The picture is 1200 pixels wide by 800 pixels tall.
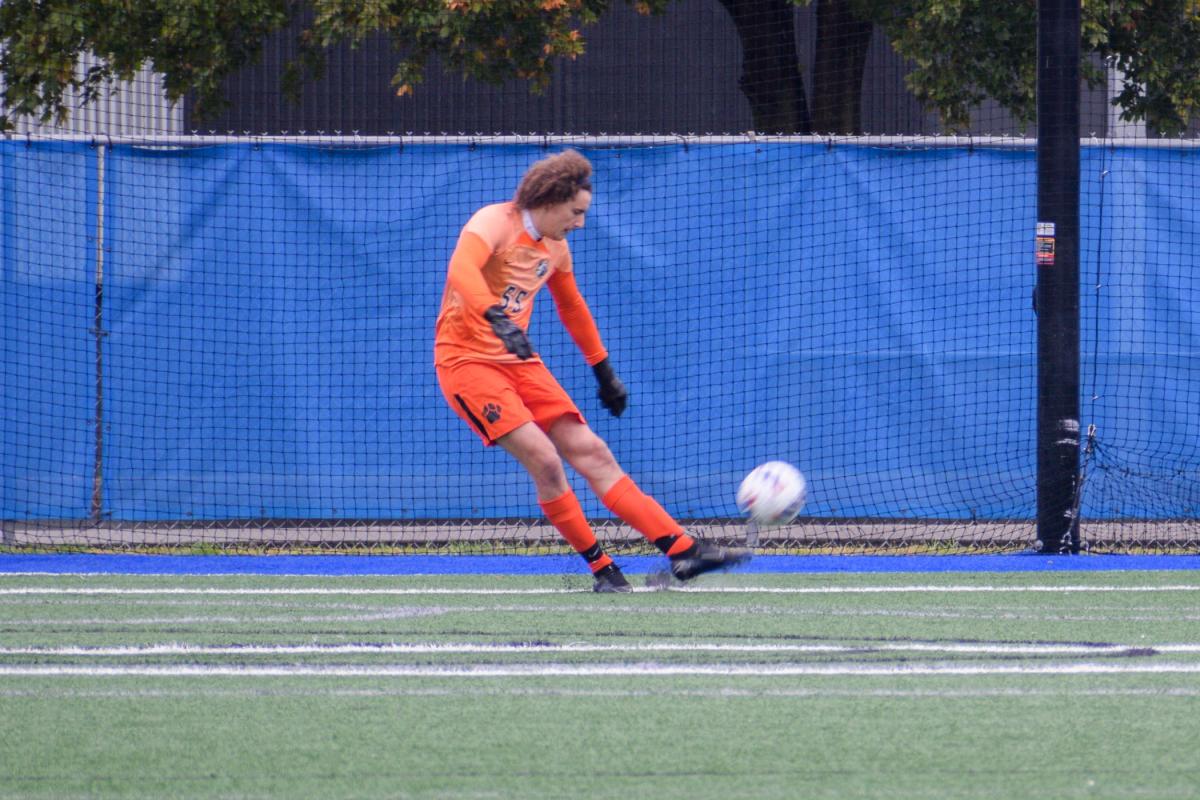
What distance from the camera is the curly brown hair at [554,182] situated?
719 cm

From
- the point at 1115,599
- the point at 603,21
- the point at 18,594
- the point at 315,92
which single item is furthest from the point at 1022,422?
the point at 315,92

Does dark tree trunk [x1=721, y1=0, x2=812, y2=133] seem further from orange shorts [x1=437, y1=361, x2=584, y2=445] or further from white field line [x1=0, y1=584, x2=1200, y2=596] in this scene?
orange shorts [x1=437, y1=361, x2=584, y2=445]

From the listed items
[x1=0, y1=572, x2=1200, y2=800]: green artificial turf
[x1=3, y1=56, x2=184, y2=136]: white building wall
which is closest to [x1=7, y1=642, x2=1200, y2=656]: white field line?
[x1=0, y1=572, x2=1200, y2=800]: green artificial turf

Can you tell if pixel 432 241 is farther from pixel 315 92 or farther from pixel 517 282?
pixel 315 92

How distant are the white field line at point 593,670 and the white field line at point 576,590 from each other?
6.78ft

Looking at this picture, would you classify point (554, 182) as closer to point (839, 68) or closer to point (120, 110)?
point (839, 68)

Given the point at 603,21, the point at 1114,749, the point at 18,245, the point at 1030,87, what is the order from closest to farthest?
1. the point at 1114,749
2. the point at 18,245
3. the point at 1030,87
4. the point at 603,21

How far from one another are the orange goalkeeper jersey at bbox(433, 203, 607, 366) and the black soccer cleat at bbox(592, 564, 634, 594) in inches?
40.4

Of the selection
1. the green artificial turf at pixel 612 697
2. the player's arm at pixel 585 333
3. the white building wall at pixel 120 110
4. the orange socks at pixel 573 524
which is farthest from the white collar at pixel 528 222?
the white building wall at pixel 120 110

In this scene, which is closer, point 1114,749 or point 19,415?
point 1114,749

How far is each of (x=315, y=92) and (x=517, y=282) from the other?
1221 cm

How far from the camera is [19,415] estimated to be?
10.5 metres

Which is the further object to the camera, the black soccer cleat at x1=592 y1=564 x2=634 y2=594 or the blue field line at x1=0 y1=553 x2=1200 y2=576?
the blue field line at x1=0 y1=553 x2=1200 y2=576

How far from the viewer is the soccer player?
7184 mm
